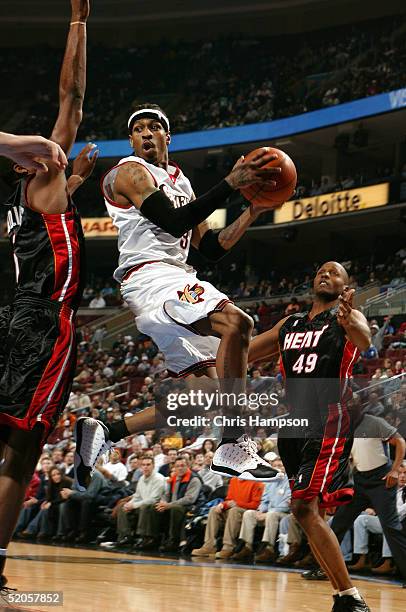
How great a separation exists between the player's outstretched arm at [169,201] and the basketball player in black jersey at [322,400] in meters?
0.97

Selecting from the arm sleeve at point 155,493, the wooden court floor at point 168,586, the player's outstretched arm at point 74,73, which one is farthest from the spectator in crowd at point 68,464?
the player's outstretched arm at point 74,73

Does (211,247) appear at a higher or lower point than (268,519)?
higher

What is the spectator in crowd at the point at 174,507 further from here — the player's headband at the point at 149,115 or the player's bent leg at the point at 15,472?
the player's bent leg at the point at 15,472

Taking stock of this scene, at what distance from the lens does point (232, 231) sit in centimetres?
538

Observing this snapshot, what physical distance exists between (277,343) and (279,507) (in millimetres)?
4250

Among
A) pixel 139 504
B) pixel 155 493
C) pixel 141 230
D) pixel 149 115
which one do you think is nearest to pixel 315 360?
pixel 141 230

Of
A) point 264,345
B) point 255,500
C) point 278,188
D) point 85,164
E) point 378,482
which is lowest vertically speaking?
Answer: point 255,500

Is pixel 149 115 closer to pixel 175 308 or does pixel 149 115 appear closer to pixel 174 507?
pixel 175 308

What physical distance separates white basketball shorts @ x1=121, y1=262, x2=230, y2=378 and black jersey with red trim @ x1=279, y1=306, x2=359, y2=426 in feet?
2.28

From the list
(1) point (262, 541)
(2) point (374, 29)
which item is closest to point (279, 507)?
(1) point (262, 541)

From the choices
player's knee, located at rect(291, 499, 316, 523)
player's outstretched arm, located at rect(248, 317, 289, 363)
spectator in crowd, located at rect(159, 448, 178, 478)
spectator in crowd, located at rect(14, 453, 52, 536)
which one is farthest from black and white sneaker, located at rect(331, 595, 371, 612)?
spectator in crowd, located at rect(14, 453, 52, 536)

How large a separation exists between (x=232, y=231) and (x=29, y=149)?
203 centimetres

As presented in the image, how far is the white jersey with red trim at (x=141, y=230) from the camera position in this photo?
5160 millimetres

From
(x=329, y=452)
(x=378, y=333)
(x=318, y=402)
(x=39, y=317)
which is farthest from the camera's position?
(x=378, y=333)
